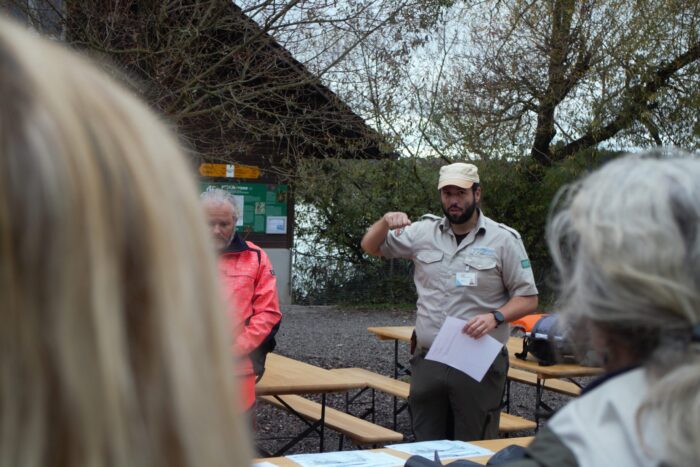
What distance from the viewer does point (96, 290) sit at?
25.6 inches

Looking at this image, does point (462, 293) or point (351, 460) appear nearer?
point (351, 460)

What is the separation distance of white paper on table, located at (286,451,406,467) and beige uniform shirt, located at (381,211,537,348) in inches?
59.3

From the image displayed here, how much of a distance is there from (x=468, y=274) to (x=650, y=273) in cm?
348

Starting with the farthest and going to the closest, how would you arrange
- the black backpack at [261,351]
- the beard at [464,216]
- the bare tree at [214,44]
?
1. the bare tree at [214,44]
2. the beard at [464,216]
3. the black backpack at [261,351]

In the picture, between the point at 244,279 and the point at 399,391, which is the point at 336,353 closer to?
the point at 399,391

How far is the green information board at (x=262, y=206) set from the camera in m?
15.1

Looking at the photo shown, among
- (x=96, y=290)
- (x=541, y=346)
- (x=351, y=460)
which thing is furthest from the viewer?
(x=541, y=346)

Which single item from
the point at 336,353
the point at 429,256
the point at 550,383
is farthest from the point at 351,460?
the point at 336,353

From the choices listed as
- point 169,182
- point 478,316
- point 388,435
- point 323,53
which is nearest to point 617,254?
point 169,182

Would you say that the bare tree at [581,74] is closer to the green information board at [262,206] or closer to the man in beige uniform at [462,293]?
the green information board at [262,206]

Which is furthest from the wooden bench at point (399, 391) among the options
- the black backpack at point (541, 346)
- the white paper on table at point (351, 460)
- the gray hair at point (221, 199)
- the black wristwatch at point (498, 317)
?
the white paper on table at point (351, 460)

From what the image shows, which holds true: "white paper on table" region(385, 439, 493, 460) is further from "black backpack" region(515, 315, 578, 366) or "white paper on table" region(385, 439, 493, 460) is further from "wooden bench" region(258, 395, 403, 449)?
"black backpack" region(515, 315, 578, 366)

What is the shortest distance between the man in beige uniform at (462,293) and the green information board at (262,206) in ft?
33.2

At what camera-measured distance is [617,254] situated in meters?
1.33
